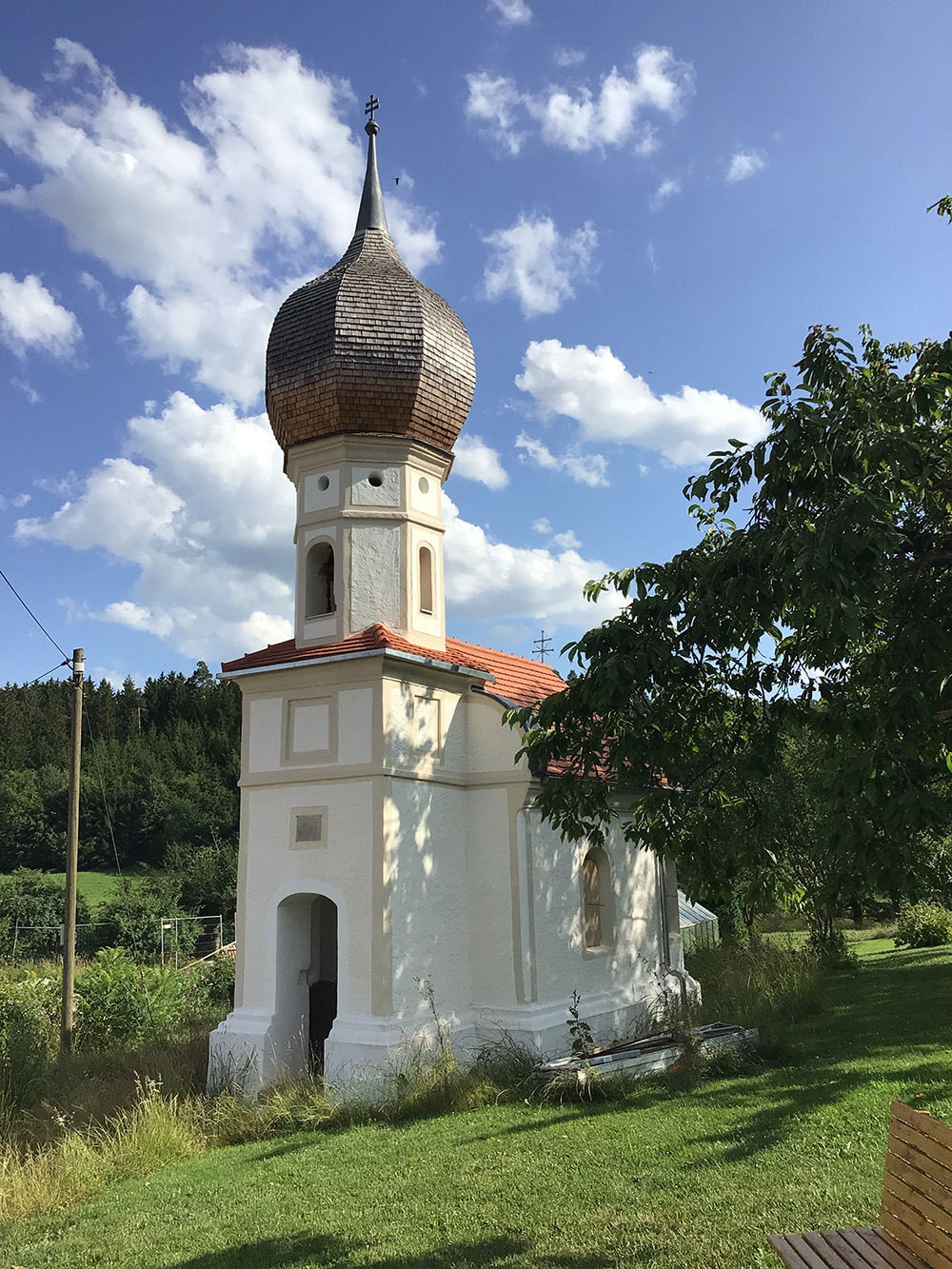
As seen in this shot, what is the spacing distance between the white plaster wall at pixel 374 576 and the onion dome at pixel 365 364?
1.56m

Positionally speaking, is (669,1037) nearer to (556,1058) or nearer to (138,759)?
(556,1058)

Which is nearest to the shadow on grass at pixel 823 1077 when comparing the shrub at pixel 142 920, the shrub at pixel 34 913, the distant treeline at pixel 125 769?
the shrub at pixel 142 920

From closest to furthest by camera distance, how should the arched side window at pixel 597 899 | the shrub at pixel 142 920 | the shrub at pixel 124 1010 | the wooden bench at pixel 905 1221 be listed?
the wooden bench at pixel 905 1221
the arched side window at pixel 597 899
the shrub at pixel 124 1010
the shrub at pixel 142 920

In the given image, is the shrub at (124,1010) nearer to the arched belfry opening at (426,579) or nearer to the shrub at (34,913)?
the arched belfry opening at (426,579)

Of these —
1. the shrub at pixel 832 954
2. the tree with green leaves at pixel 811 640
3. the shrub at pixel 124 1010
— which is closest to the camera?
the tree with green leaves at pixel 811 640

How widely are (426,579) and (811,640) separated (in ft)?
26.9

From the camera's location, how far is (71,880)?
1725 cm

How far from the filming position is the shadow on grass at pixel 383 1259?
18.9 ft

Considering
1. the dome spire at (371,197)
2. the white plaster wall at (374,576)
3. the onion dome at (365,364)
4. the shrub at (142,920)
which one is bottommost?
the shrub at (142,920)

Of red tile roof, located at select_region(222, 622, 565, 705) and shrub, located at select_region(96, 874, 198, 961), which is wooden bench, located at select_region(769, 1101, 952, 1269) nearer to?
red tile roof, located at select_region(222, 622, 565, 705)

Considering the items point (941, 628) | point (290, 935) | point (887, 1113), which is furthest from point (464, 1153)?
point (941, 628)

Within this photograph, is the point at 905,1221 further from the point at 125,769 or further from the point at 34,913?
the point at 125,769

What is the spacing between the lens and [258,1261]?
6.37 metres

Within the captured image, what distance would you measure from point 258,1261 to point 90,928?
43.7m
